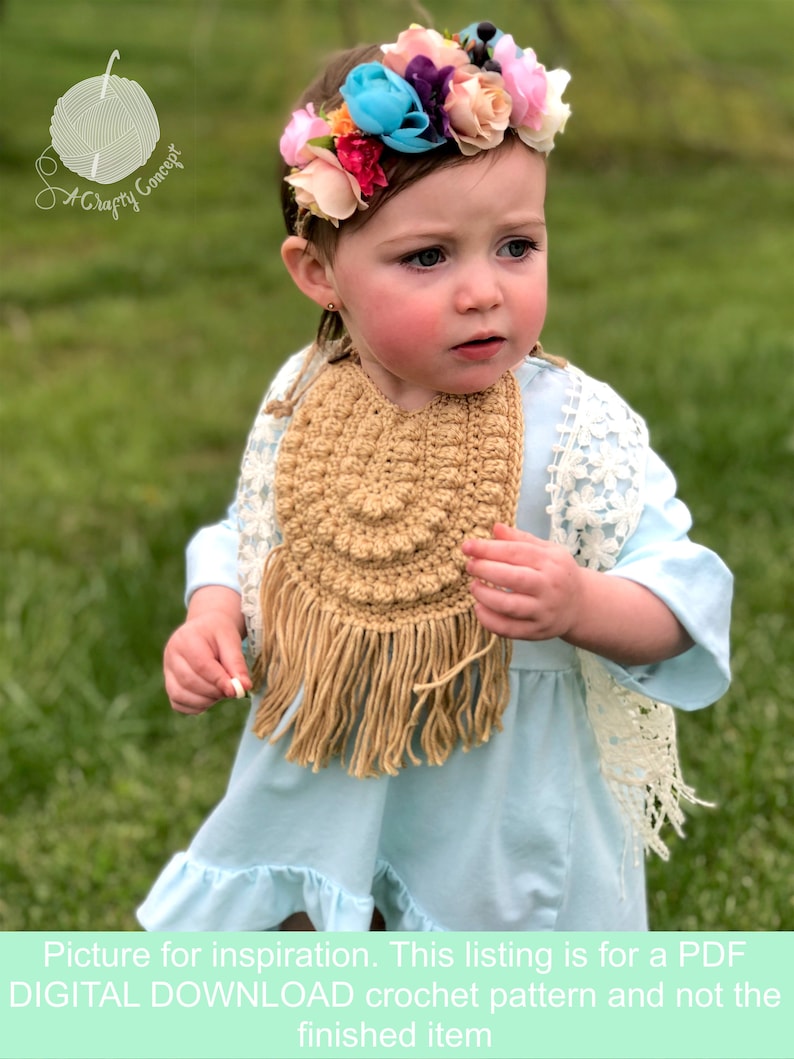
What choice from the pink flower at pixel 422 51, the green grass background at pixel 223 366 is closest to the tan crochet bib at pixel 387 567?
the pink flower at pixel 422 51

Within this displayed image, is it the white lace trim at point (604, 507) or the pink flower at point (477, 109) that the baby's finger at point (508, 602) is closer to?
the white lace trim at point (604, 507)

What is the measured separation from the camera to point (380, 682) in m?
1.66

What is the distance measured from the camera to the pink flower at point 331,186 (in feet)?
4.92

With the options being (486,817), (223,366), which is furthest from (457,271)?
(223,366)

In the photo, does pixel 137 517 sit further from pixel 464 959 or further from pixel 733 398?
pixel 464 959

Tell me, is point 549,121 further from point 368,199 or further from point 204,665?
point 204,665

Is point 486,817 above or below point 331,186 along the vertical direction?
below

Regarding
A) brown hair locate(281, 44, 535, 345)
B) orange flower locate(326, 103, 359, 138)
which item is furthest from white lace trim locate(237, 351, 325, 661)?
orange flower locate(326, 103, 359, 138)

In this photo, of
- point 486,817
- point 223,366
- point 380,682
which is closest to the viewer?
point 380,682

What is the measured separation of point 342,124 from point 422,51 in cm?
→ 12

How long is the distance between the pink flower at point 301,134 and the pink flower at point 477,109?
0.56 feet

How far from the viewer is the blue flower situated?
1442 millimetres

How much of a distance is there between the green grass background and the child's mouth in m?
0.60

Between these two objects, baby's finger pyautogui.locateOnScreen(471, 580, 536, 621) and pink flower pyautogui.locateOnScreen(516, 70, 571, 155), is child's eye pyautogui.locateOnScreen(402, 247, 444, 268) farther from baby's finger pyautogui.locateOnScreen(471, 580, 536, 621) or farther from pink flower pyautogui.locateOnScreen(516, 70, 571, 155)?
baby's finger pyautogui.locateOnScreen(471, 580, 536, 621)
